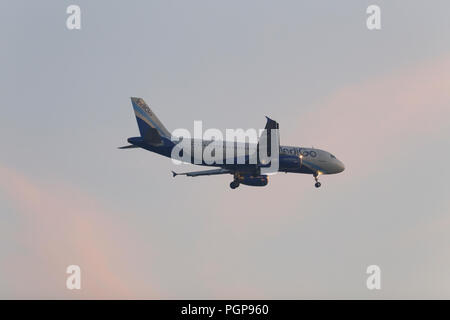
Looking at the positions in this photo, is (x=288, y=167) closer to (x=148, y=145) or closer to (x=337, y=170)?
(x=337, y=170)

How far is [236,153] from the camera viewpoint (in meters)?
88.9

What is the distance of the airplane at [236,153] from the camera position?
3364 inches

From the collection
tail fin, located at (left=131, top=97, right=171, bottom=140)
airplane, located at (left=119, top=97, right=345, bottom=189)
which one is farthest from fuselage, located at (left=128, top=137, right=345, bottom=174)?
tail fin, located at (left=131, top=97, right=171, bottom=140)

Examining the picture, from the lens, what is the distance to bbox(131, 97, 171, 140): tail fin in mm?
87500

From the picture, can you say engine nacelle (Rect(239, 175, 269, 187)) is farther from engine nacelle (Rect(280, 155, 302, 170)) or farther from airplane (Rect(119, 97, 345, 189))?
engine nacelle (Rect(280, 155, 302, 170))

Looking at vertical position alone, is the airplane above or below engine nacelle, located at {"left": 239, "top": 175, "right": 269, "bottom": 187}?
above
